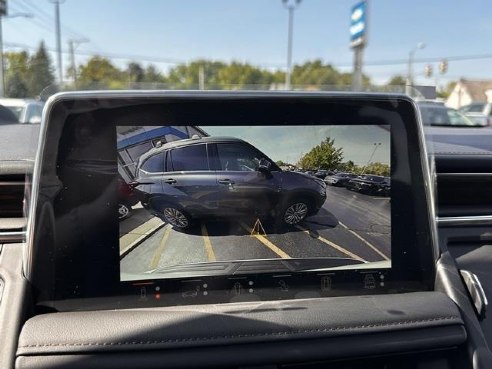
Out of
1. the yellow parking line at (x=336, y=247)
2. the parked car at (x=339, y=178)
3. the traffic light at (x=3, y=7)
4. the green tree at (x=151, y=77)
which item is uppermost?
the traffic light at (x=3, y=7)

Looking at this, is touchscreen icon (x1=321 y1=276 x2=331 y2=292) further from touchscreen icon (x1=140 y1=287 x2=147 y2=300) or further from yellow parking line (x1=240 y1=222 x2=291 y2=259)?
touchscreen icon (x1=140 y1=287 x2=147 y2=300)

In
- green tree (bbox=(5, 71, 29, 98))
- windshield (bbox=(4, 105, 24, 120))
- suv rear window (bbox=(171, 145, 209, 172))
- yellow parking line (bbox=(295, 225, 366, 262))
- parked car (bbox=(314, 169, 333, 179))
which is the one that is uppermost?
green tree (bbox=(5, 71, 29, 98))

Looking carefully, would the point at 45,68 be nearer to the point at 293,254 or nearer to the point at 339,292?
the point at 293,254

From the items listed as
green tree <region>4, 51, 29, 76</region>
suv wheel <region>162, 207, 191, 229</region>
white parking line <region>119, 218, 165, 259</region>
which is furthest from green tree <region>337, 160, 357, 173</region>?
green tree <region>4, 51, 29, 76</region>

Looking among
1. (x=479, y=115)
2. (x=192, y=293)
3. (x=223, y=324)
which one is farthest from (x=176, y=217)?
(x=479, y=115)

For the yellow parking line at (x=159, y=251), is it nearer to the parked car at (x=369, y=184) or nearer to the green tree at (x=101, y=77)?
the green tree at (x=101, y=77)

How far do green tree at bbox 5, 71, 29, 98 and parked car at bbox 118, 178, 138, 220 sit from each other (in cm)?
116

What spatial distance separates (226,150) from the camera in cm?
167

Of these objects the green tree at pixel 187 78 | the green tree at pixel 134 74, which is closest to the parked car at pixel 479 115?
the green tree at pixel 187 78

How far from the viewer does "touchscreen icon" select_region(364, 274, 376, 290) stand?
1.75 metres

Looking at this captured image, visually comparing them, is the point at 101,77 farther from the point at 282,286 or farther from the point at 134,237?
the point at 282,286

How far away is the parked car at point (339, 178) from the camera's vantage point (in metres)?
1.77

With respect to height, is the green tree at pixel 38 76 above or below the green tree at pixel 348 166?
above

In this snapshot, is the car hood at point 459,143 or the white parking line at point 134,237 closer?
the white parking line at point 134,237
